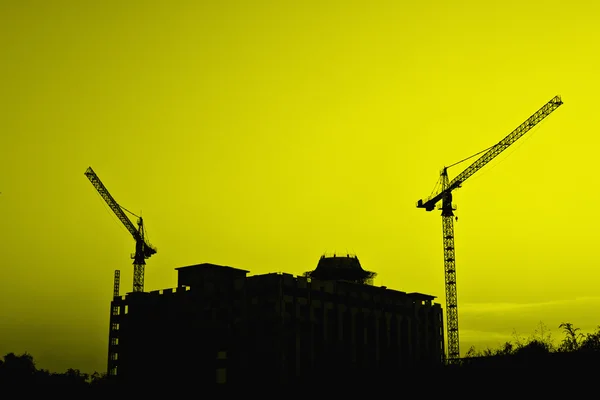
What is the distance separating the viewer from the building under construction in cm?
11756

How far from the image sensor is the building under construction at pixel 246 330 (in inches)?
4628

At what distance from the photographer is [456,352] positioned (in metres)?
149

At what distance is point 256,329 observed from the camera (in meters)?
119

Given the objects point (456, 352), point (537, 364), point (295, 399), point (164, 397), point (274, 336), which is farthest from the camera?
point (456, 352)

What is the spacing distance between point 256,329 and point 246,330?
172cm

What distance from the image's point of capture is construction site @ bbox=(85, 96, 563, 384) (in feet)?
386

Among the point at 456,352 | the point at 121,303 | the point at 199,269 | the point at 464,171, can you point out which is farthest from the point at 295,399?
the point at 464,171

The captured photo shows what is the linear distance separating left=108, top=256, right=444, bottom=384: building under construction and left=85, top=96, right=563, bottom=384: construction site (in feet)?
0.51

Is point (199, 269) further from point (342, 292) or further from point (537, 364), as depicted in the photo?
point (537, 364)

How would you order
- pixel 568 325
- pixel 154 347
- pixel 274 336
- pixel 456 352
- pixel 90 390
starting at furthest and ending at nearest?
pixel 456 352 → pixel 154 347 → pixel 274 336 → pixel 90 390 → pixel 568 325

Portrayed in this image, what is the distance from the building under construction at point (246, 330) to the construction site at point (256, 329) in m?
0.16

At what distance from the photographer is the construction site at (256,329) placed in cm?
11775

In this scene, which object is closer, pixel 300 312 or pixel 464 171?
pixel 300 312

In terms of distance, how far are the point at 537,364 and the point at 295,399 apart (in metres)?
22.7
